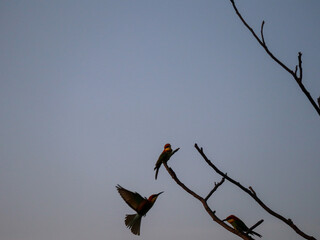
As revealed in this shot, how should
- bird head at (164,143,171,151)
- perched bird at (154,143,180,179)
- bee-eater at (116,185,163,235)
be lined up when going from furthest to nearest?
bird head at (164,143,171,151) < perched bird at (154,143,180,179) < bee-eater at (116,185,163,235)

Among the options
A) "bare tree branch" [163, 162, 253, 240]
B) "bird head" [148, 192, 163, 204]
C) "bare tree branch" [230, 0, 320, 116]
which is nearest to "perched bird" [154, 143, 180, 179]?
"bird head" [148, 192, 163, 204]

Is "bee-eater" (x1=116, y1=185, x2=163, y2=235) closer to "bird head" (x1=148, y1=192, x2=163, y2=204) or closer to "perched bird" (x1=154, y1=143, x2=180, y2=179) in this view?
"bird head" (x1=148, y1=192, x2=163, y2=204)

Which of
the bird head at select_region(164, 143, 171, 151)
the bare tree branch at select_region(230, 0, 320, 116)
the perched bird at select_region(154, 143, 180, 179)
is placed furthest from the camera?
the bird head at select_region(164, 143, 171, 151)

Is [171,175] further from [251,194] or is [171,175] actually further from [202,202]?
[251,194]

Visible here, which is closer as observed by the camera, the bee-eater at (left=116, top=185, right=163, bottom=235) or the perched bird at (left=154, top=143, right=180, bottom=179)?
the bee-eater at (left=116, top=185, right=163, bottom=235)

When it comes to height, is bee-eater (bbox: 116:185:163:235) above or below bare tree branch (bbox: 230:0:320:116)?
below

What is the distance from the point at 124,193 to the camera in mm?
4262

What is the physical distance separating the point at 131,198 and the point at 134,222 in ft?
1.10

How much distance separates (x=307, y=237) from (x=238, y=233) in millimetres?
379

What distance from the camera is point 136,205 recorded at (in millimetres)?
4266

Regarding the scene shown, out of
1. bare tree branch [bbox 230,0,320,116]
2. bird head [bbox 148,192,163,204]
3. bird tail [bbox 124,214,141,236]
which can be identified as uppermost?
bare tree branch [bbox 230,0,320,116]

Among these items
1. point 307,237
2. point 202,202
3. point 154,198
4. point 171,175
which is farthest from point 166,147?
point 307,237

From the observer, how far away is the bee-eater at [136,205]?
418 cm

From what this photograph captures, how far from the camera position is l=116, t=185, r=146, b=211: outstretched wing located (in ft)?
13.9
